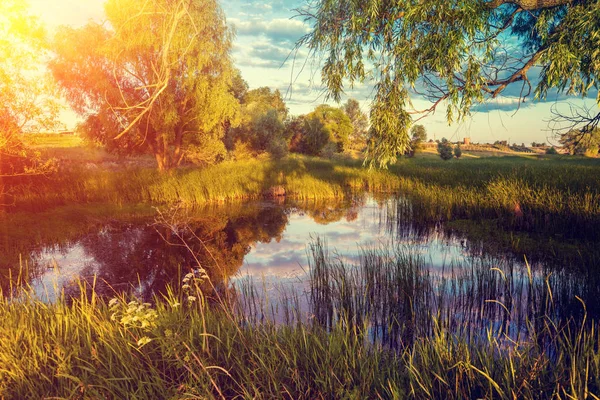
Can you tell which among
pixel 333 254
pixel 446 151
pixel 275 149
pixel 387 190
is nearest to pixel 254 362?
pixel 333 254

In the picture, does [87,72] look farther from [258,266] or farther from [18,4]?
[258,266]

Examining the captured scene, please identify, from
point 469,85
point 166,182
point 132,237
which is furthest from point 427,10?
point 166,182

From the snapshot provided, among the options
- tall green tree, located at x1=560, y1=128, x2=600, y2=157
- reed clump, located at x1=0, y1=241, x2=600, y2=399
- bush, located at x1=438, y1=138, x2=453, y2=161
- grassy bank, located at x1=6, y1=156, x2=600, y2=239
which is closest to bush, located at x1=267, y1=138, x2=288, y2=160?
grassy bank, located at x1=6, y1=156, x2=600, y2=239

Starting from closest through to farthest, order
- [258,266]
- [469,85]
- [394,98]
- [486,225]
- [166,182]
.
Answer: [469,85]
[394,98]
[258,266]
[486,225]
[166,182]

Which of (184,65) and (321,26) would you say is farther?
(184,65)

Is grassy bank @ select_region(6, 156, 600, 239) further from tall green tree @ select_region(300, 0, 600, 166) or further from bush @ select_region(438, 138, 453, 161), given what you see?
bush @ select_region(438, 138, 453, 161)

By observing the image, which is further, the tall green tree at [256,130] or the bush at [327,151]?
the bush at [327,151]

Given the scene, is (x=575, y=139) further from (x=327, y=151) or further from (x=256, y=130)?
(x=327, y=151)

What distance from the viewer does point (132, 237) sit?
1045cm

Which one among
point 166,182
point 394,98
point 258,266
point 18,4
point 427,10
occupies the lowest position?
point 258,266

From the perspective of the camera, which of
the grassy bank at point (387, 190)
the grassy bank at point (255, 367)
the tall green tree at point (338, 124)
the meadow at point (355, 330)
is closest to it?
the grassy bank at point (255, 367)

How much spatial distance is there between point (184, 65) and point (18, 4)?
10.9 metres

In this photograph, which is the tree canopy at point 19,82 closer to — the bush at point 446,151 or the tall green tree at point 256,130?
the tall green tree at point 256,130

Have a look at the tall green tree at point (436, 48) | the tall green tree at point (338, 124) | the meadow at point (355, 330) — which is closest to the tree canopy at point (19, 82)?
the meadow at point (355, 330)
